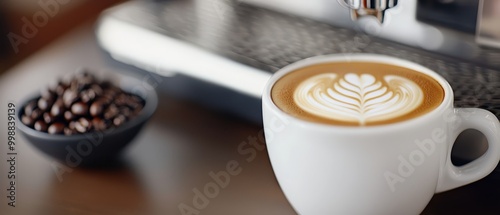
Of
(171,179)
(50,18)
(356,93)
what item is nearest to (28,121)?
(171,179)

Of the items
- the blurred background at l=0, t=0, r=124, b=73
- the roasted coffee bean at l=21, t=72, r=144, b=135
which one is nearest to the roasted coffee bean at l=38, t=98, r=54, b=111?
the roasted coffee bean at l=21, t=72, r=144, b=135

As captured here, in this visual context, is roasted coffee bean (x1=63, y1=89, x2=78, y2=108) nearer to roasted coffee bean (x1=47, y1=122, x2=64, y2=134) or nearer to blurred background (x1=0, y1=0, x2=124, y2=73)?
roasted coffee bean (x1=47, y1=122, x2=64, y2=134)

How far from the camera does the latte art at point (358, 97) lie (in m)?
0.42

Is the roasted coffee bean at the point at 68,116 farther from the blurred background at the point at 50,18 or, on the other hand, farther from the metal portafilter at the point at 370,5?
the blurred background at the point at 50,18

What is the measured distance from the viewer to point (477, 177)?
43cm

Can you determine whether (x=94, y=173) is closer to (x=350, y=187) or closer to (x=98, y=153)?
(x=98, y=153)

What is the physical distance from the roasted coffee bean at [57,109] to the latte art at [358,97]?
196 millimetres

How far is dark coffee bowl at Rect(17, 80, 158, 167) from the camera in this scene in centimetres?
50

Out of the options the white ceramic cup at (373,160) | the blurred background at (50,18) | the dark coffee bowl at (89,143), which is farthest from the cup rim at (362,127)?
the blurred background at (50,18)

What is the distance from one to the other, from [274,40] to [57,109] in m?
0.18

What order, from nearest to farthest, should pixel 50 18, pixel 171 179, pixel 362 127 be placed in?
pixel 362 127, pixel 171 179, pixel 50 18

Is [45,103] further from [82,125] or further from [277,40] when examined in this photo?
[277,40]

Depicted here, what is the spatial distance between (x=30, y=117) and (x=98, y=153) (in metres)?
0.07

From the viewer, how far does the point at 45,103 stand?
0.54 metres
